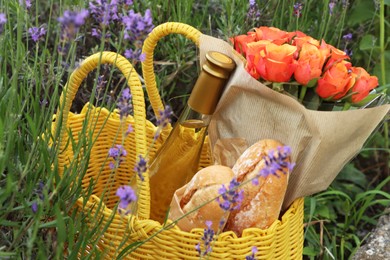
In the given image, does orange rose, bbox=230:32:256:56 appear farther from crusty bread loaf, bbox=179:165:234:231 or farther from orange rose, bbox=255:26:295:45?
crusty bread loaf, bbox=179:165:234:231

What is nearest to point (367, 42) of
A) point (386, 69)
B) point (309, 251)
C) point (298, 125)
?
point (386, 69)

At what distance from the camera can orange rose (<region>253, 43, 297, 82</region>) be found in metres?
1.42

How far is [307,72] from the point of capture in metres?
1.42

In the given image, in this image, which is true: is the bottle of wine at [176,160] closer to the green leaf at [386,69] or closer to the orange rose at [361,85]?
the orange rose at [361,85]

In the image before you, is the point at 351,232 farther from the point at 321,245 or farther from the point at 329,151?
the point at 329,151

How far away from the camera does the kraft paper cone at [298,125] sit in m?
1.40

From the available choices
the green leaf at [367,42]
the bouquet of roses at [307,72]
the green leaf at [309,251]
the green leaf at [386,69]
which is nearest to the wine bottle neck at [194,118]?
the bouquet of roses at [307,72]

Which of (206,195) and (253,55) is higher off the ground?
(253,55)

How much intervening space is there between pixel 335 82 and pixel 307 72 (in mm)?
61

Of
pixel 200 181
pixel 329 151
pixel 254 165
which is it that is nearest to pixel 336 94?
pixel 329 151

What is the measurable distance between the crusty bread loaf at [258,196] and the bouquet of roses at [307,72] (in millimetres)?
143

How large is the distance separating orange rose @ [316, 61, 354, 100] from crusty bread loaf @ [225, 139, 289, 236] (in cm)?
16

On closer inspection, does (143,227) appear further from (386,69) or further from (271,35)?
(386,69)

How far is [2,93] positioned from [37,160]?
0.49ft
